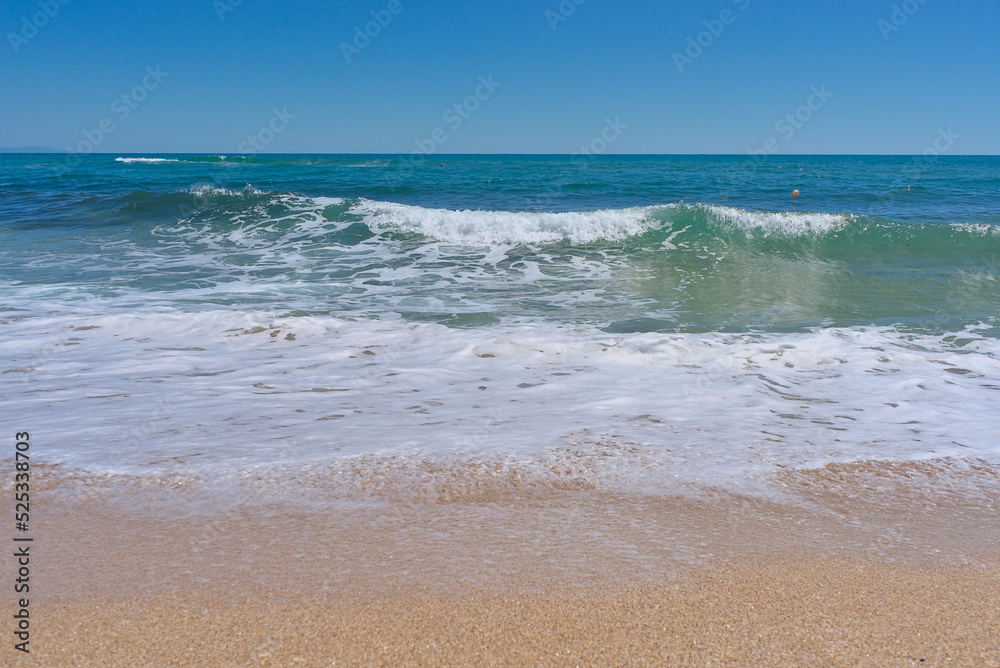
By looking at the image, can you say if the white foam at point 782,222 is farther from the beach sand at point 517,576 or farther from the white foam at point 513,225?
the beach sand at point 517,576

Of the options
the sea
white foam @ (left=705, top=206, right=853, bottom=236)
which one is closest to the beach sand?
the sea

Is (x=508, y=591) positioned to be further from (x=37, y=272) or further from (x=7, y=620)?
(x=37, y=272)

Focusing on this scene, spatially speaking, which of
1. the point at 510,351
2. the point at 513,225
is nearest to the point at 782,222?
the point at 513,225

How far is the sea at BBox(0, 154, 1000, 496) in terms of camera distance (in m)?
3.23

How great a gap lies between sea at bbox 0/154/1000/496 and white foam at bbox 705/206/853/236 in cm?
11

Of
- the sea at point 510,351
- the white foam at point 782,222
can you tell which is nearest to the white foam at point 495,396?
the sea at point 510,351

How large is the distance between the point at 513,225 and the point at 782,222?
5276mm

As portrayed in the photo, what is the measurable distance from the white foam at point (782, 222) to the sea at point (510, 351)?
0.11 metres

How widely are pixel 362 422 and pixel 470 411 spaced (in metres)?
0.63

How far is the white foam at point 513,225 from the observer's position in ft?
39.4

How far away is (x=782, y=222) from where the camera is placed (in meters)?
12.6

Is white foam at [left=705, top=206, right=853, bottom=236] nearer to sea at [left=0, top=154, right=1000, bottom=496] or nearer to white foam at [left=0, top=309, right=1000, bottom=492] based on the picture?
sea at [left=0, top=154, right=1000, bottom=496]

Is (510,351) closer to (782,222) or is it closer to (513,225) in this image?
(513,225)

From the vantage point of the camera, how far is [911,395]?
4.20 m
